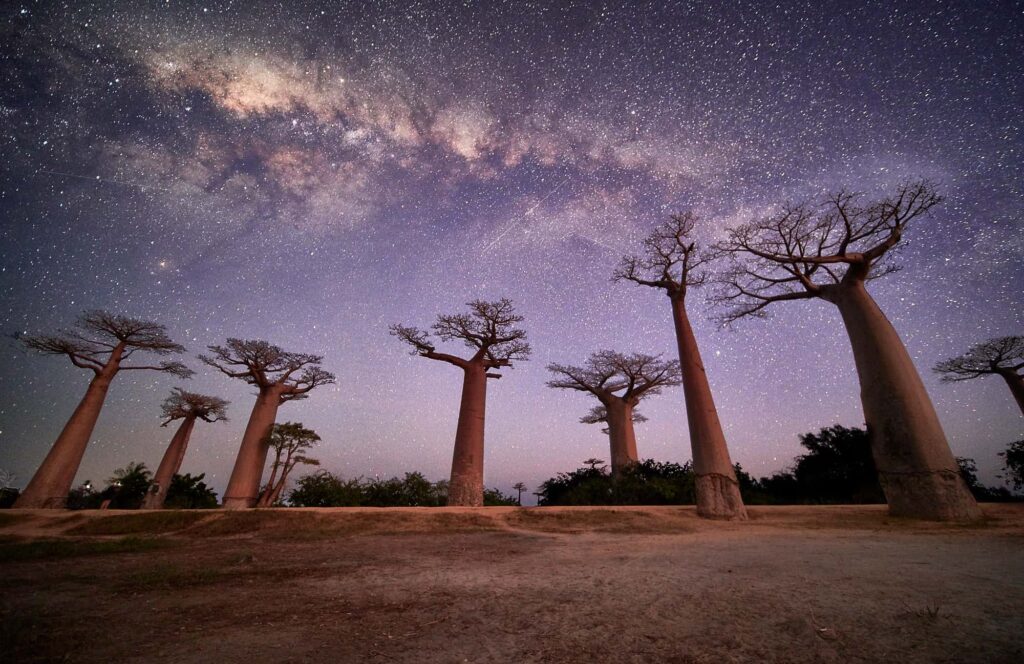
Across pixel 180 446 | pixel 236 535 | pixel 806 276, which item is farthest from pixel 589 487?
pixel 180 446

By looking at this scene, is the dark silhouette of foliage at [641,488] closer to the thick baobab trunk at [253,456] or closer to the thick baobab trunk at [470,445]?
the thick baobab trunk at [470,445]

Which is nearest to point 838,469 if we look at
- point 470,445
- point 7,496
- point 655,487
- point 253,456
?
point 655,487

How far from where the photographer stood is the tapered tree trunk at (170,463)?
18469 mm

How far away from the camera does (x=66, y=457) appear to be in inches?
579

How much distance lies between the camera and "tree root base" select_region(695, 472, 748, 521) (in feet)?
30.8

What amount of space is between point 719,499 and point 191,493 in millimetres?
26093

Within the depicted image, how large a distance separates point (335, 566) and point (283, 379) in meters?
17.3

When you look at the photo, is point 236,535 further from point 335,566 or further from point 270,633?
point 270,633

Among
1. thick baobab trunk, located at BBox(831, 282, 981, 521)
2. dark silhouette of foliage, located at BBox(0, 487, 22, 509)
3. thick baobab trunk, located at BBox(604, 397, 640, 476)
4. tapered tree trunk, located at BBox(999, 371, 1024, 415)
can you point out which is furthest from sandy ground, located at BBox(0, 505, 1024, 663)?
dark silhouette of foliage, located at BBox(0, 487, 22, 509)

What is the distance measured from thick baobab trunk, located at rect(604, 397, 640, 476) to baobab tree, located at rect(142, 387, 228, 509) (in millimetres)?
22324

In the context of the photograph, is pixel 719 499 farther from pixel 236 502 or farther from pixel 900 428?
pixel 236 502

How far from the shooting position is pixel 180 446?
20.9 m

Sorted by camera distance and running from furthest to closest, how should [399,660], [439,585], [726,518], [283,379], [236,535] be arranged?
[283,379]
[726,518]
[236,535]
[439,585]
[399,660]

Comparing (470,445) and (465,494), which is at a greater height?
(470,445)
